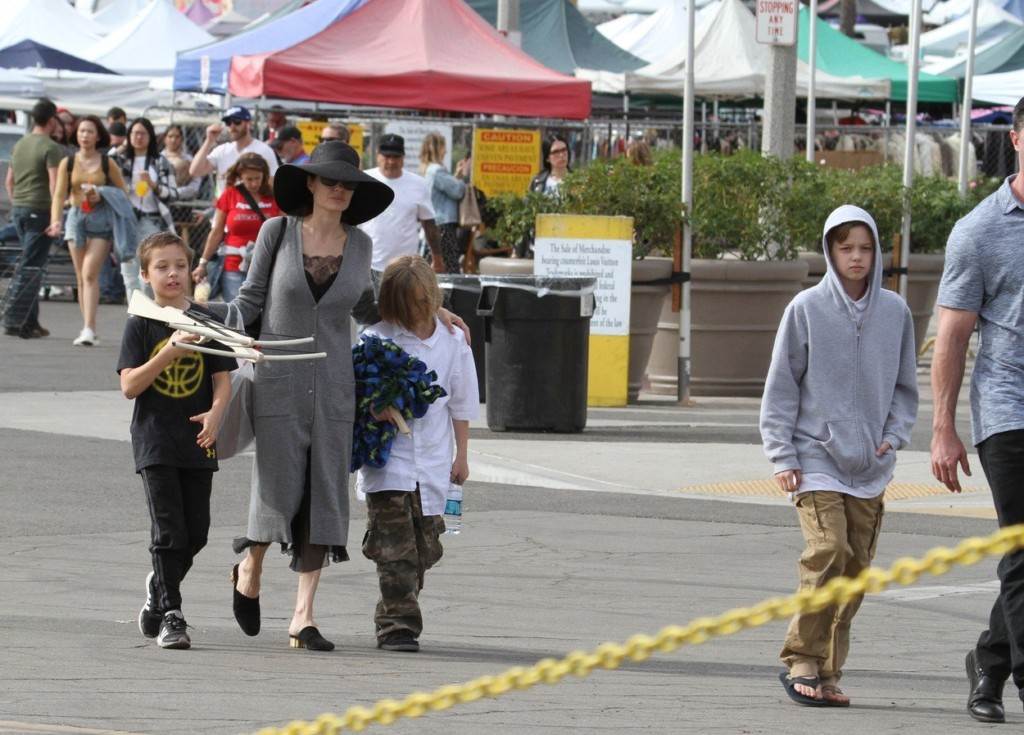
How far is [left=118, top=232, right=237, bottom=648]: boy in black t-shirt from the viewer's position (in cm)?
706

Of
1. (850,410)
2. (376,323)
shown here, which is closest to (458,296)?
(376,323)

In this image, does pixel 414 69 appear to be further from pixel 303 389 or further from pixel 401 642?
pixel 401 642

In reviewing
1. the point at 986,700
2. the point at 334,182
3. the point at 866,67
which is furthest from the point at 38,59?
the point at 986,700

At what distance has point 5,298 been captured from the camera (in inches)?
764

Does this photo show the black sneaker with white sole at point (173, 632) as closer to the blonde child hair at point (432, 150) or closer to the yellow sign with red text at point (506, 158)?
the blonde child hair at point (432, 150)

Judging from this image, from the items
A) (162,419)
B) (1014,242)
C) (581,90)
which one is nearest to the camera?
(1014,242)

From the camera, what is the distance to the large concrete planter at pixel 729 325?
15.5 m

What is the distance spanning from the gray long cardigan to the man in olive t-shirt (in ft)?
40.2

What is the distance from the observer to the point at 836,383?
666 cm

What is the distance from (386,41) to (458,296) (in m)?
7.79

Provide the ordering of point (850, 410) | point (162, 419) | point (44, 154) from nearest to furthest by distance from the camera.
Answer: point (850, 410), point (162, 419), point (44, 154)

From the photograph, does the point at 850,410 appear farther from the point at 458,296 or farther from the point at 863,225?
the point at 458,296

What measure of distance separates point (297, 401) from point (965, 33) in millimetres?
38575

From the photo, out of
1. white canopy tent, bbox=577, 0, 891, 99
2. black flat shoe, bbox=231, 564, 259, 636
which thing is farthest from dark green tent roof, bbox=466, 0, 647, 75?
black flat shoe, bbox=231, 564, 259, 636
